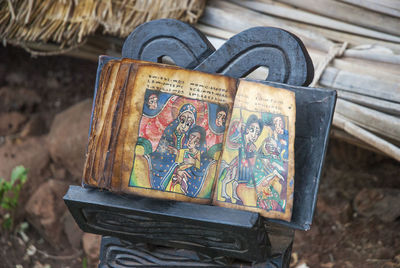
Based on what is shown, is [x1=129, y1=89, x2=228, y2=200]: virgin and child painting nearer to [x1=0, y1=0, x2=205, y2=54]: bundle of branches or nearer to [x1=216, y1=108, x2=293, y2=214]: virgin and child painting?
[x1=216, y1=108, x2=293, y2=214]: virgin and child painting

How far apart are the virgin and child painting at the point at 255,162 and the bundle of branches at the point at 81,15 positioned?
2.48 feet

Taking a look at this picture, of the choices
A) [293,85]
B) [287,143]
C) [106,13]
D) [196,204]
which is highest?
[106,13]

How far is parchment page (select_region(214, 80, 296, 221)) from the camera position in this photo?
3.16ft

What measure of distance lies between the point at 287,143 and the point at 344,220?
85cm

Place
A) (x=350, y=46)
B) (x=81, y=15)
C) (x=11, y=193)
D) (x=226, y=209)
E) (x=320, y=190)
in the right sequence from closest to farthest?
(x=226, y=209)
(x=350, y=46)
(x=81, y=15)
(x=320, y=190)
(x=11, y=193)

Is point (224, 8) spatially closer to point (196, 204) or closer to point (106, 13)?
point (106, 13)

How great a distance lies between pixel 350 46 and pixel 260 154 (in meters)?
0.73

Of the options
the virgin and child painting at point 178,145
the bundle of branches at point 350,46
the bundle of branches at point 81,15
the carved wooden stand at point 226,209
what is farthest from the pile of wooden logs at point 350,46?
the virgin and child painting at point 178,145

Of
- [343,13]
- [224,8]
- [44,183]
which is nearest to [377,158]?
[343,13]

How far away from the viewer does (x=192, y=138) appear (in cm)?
101

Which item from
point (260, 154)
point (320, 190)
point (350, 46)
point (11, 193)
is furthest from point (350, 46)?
point (11, 193)

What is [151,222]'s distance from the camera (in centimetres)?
106

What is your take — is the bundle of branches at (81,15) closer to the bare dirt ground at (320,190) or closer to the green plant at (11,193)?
the green plant at (11,193)

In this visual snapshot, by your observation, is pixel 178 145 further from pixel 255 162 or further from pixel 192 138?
pixel 255 162
